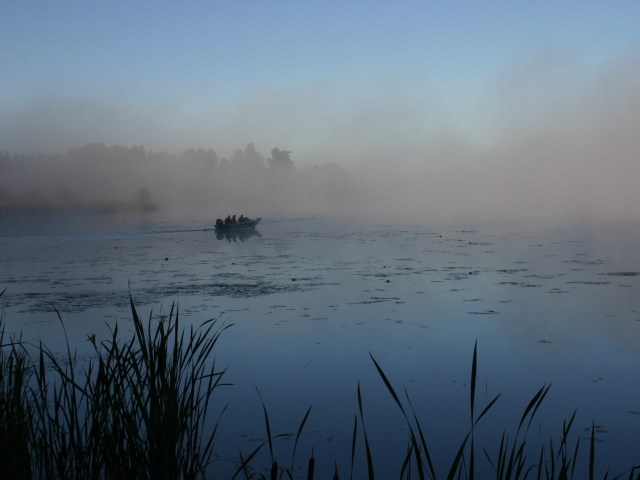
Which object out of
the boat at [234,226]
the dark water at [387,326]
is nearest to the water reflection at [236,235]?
the boat at [234,226]

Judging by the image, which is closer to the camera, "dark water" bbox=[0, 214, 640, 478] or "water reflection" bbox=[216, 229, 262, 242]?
"dark water" bbox=[0, 214, 640, 478]

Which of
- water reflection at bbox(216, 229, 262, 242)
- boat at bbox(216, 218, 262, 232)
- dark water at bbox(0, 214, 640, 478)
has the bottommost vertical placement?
dark water at bbox(0, 214, 640, 478)

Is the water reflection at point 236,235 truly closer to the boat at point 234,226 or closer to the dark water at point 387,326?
the boat at point 234,226

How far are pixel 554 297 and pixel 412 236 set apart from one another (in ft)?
39.7

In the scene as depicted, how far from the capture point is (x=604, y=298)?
30.3 feet

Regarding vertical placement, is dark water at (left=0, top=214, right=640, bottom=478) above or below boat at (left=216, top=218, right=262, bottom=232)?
below

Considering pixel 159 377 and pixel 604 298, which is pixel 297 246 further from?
pixel 159 377

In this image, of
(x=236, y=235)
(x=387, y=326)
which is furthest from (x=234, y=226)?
(x=387, y=326)

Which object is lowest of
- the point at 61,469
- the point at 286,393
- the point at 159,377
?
the point at 286,393

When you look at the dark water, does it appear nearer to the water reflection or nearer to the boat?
the water reflection

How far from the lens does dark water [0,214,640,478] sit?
188 inches

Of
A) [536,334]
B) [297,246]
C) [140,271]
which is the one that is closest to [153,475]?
[536,334]

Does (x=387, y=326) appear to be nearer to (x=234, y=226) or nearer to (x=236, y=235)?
(x=236, y=235)

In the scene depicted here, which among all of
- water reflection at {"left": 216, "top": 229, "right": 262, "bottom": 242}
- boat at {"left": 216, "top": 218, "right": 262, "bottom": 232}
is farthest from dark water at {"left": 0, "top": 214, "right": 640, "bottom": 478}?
boat at {"left": 216, "top": 218, "right": 262, "bottom": 232}
